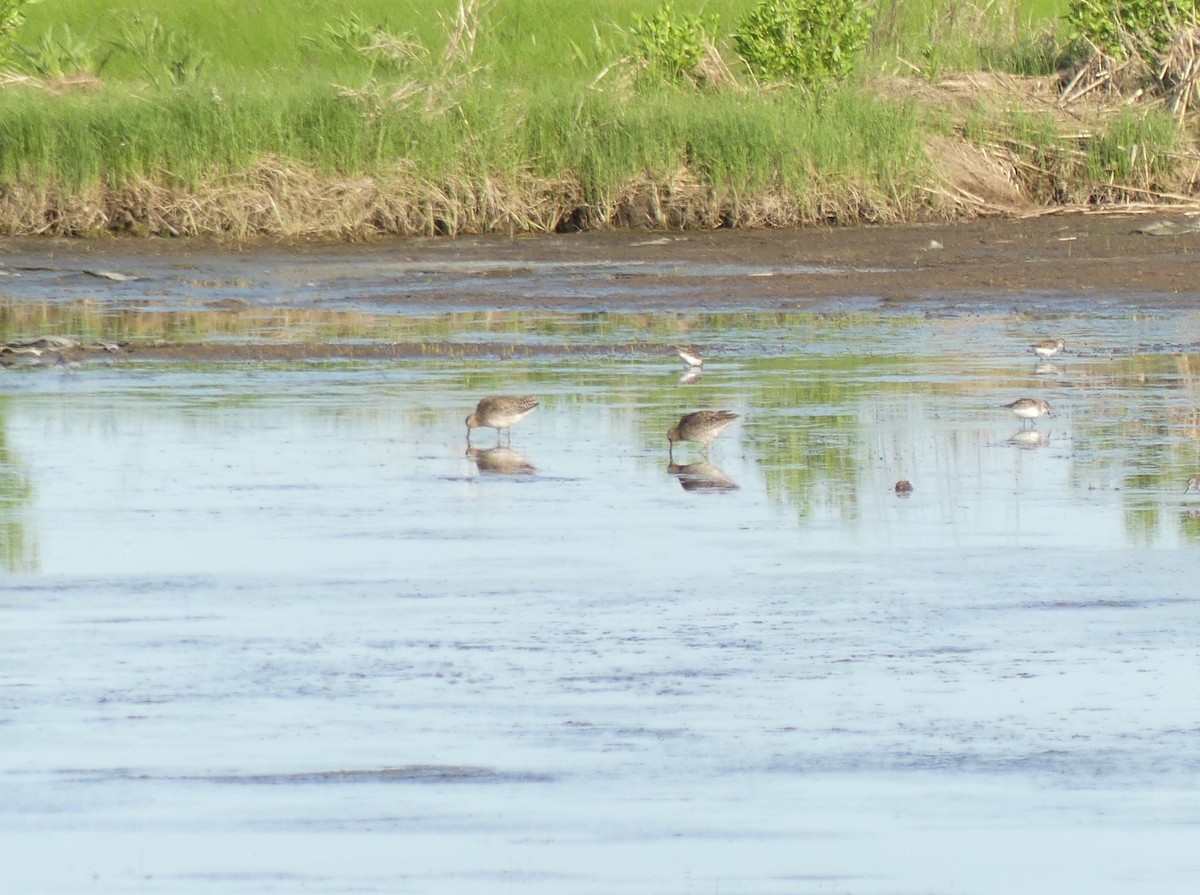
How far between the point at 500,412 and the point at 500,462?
15.0 inches

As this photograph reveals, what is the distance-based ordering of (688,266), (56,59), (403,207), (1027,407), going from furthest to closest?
(56,59) < (403,207) < (688,266) < (1027,407)

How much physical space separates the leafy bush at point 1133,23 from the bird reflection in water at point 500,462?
18149 mm

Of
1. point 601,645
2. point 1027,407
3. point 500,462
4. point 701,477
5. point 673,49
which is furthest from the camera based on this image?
point 673,49

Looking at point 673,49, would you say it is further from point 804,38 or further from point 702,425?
point 702,425

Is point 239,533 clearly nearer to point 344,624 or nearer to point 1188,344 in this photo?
point 344,624

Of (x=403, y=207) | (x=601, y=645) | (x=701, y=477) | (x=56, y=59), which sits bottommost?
(x=601, y=645)

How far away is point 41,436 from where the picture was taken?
12.8 meters

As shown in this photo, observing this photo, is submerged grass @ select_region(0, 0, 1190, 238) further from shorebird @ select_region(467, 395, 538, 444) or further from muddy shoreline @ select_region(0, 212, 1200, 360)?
shorebird @ select_region(467, 395, 538, 444)

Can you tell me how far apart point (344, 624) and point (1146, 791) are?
299cm

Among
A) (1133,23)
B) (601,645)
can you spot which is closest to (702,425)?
(601,645)

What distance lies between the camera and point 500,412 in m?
12.1

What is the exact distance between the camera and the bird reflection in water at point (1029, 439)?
12156mm

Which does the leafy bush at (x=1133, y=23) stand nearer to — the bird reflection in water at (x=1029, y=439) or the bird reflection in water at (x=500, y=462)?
the bird reflection in water at (x=1029, y=439)

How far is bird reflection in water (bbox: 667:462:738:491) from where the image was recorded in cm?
1101
